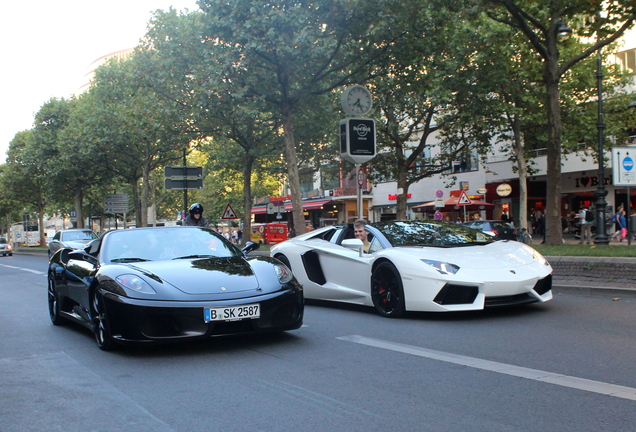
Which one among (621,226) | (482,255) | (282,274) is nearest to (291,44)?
(482,255)

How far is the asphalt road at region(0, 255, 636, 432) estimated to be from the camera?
3850 millimetres

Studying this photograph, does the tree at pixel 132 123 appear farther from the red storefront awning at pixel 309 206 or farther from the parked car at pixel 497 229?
the red storefront awning at pixel 309 206

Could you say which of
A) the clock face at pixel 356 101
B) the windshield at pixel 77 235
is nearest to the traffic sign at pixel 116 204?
the windshield at pixel 77 235

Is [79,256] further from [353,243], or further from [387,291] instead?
[387,291]

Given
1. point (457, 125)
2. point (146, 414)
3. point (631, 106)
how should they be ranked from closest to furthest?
1. point (146, 414)
2. point (457, 125)
3. point (631, 106)

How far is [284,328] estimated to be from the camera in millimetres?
6223

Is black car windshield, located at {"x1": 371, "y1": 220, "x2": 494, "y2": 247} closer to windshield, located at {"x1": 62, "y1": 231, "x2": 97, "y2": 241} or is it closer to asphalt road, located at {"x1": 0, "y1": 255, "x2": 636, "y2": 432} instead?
asphalt road, located at {"x1": 0, "y1": 255, "x2": 636, "y2": 432}

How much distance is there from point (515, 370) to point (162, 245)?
3869 mm

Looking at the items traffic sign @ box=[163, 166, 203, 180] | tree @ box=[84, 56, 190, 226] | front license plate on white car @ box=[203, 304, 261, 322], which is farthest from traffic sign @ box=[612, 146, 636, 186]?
tree @ box=[84, 56, 190, 226]

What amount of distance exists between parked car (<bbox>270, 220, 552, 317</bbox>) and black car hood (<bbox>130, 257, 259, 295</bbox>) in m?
2.16

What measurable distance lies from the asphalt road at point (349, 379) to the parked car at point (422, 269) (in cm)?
31

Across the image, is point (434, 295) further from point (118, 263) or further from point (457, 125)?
point (457, 125)

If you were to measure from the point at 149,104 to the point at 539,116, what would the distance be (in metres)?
17.6

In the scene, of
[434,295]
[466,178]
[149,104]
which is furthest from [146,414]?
[466,178]
